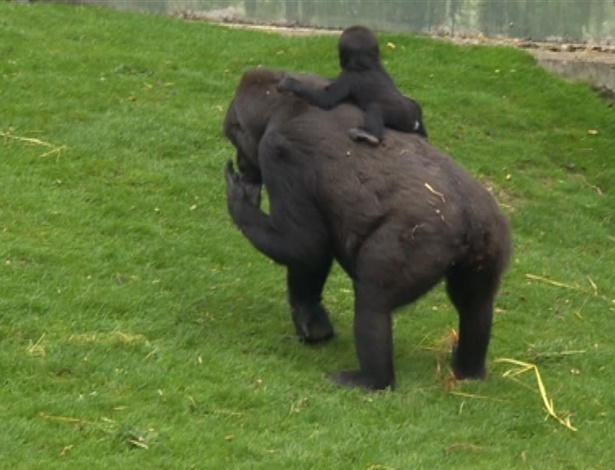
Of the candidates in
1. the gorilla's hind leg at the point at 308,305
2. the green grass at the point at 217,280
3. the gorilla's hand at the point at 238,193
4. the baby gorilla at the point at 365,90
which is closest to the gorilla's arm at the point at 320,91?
the baby gorilla at the point at 365,90

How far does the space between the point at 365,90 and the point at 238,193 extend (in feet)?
2.74

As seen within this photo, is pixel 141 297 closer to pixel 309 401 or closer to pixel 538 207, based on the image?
pixel 309 401

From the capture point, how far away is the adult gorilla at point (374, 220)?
6516 mm

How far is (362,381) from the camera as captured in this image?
6699 millimetres

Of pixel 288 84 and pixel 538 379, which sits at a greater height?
pixel 288 84

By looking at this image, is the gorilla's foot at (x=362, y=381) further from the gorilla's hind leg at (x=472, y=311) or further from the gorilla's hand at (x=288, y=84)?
the gorilla's hand at (x=288, y=84)

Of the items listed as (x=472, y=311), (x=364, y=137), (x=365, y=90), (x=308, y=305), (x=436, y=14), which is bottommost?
(x=308, y=305)

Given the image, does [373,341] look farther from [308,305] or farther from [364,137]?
[364,137]

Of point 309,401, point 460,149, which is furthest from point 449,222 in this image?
point 460,149

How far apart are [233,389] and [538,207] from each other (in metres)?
4.58

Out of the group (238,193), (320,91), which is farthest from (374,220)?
(238,193)

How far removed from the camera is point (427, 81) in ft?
40.6

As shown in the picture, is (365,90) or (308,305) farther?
(308,305)

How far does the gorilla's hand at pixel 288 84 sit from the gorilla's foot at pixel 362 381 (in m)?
1.44
